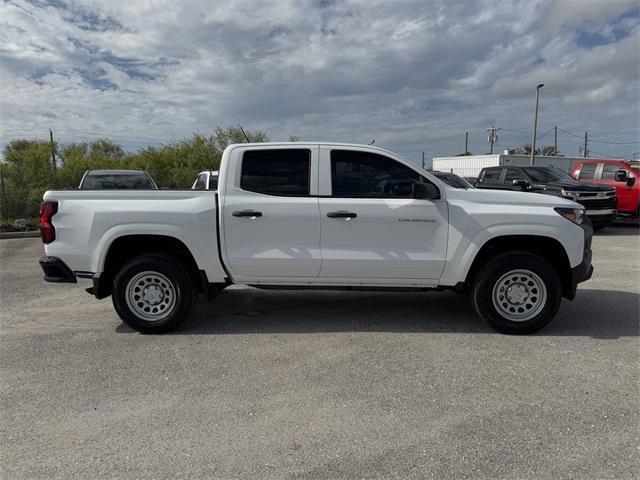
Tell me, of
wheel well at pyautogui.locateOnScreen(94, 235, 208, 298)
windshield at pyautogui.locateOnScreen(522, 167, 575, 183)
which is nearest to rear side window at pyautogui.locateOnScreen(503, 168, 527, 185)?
windshield at pyautogui.locateOnScreen(522, 167, 575, 183)

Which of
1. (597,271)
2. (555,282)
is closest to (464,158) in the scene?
(597,271)

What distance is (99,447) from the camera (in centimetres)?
291

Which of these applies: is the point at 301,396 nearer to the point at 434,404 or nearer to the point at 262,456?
the point at 262,456

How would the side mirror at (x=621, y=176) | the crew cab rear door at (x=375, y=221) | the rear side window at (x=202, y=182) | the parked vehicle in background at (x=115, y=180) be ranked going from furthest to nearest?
1. the side mirror at (x=621, y=176)
2. the parked vehicle in background at (x=115, y=180)
3. the rear side window at (x=202, y=182)
4. the crew cab rear door at (x=375, y=221)

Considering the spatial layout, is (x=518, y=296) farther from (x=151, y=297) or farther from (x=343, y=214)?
(x=151, y=297)

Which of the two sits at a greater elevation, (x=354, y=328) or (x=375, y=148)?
(x=375, y=148)

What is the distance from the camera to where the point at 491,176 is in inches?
586

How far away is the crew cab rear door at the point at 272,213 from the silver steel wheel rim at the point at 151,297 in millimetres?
724

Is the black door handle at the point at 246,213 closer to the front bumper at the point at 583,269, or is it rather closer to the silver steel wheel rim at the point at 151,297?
the silver steel wheel rim at the point at 151,297

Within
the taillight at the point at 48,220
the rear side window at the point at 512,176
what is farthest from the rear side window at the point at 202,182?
the rear side window at the point at 512,176

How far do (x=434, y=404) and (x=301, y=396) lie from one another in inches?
39.3

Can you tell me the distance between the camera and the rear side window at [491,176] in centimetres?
1455

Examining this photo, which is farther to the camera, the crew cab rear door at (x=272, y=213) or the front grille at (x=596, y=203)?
the front grille at (x=596, y=203)

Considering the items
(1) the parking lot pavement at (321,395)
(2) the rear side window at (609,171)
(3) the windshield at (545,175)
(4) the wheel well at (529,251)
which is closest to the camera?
(1) the parking lot pavement at (321,395)
